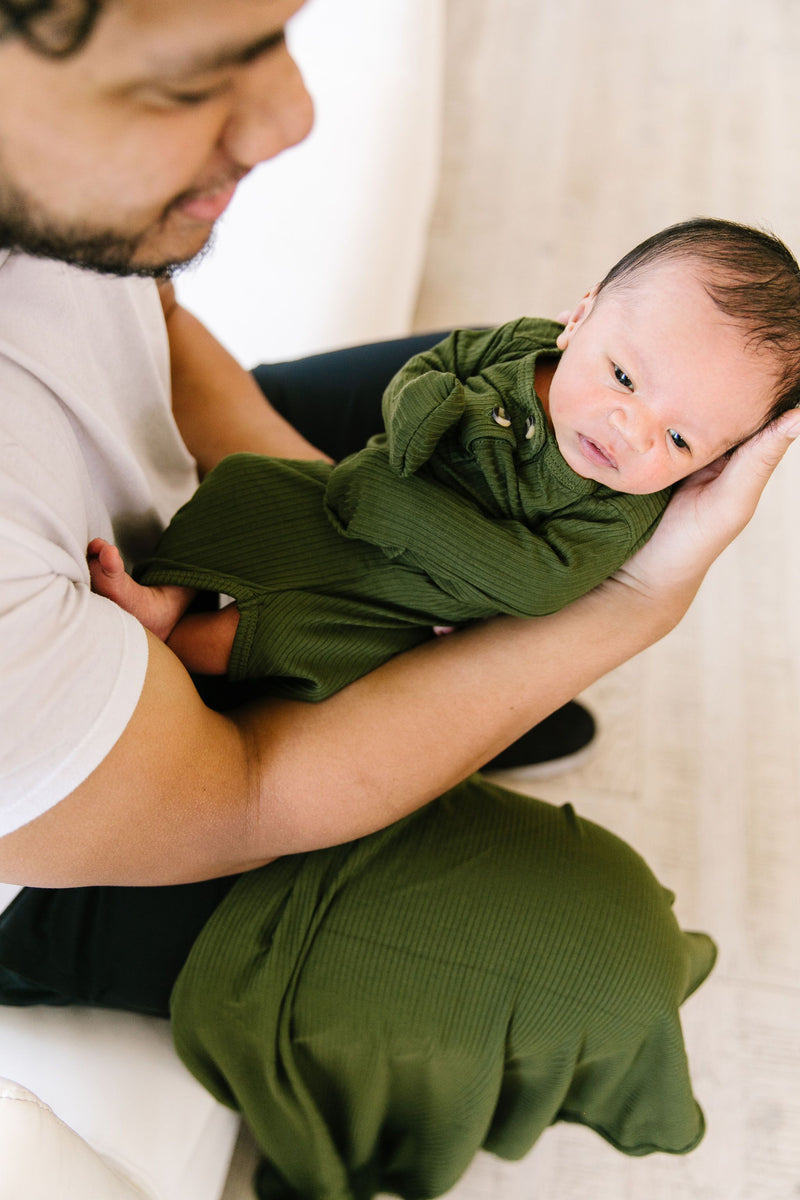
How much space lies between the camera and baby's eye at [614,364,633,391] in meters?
0.79

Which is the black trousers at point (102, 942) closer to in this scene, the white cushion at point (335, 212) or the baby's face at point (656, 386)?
the baby's face at point (656, 386)

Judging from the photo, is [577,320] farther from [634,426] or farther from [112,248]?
[112,248]

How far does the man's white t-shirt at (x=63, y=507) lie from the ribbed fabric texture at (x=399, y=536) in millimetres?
96

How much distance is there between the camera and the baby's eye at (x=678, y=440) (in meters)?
0.79

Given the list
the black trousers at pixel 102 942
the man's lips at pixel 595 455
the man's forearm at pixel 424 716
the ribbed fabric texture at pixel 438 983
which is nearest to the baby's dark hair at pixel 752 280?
the man's lips at pixel 595 455

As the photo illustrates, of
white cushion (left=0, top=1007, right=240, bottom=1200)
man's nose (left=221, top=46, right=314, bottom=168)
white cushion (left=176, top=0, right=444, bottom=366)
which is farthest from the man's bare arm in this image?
white cushion (left=176, top=0, right=444, bottom=366)

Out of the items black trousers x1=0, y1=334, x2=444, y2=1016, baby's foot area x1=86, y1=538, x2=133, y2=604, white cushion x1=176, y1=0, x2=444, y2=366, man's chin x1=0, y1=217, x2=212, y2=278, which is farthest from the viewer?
white cushion x1=176, y1=0, x2=444, y2=366

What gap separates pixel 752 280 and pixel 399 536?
35cm

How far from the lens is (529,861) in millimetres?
872

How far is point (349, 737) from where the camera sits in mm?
779

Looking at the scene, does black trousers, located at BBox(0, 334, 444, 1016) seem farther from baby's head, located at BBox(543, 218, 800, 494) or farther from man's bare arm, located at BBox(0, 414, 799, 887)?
baby's head, located at BBox(543, 218, 800, 494)

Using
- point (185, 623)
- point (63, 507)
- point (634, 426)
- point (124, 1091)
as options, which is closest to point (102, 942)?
point (124, 1091)

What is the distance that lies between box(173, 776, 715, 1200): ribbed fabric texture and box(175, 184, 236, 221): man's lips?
53cm

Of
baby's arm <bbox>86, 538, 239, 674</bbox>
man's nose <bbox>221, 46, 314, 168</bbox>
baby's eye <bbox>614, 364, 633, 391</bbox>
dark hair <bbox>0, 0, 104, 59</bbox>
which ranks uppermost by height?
dark hair <bbox>0, 0, 104, 59</bbox>
